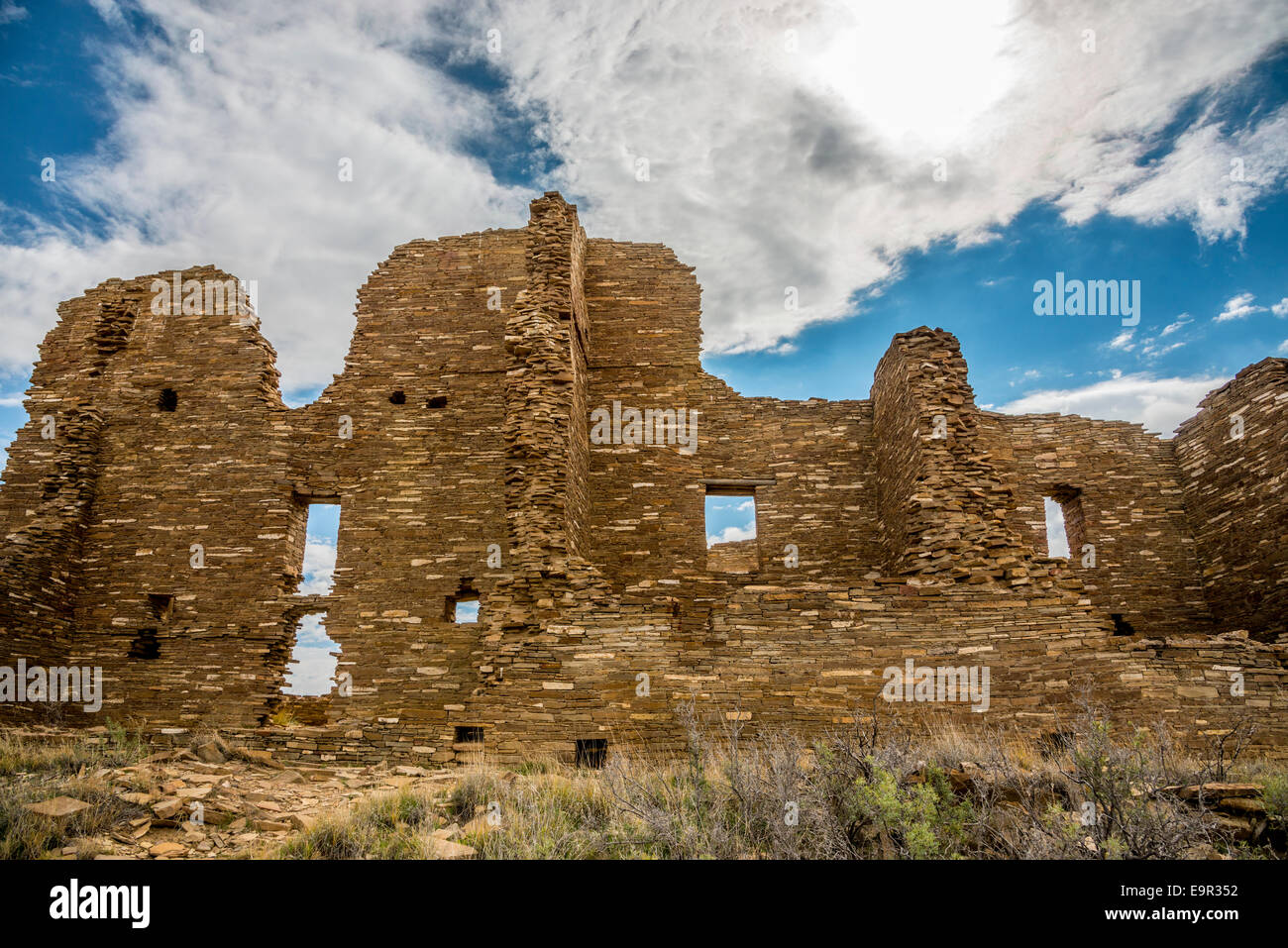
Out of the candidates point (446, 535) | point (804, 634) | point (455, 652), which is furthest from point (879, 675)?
point (446, 535)

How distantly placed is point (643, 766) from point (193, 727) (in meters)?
9.75

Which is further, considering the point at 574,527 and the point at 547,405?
the point at 574,527

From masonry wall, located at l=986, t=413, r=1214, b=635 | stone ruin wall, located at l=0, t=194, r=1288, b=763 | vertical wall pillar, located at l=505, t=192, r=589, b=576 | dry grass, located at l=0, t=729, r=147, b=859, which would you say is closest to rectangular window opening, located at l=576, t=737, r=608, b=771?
stone ruin wall, located at l=0, t=194, r=1288, b=763

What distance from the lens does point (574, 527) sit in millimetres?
12203

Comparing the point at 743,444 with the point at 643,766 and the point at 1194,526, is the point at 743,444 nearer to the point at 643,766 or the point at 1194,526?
the point at 643,766

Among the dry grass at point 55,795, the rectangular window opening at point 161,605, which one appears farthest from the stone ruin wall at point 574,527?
the dry grass at point 55,795

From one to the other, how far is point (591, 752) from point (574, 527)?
161 inches

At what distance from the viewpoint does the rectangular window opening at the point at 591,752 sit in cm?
903

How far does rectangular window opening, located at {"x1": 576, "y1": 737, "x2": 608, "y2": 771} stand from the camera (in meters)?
9.03

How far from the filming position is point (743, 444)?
15.2 m

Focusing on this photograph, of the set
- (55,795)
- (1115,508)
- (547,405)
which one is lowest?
(55,795)

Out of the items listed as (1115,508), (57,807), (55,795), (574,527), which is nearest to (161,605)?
(574,527)

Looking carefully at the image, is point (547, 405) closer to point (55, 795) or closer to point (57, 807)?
point (55, 795)

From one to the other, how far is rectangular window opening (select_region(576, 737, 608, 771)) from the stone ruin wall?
0.15 m
